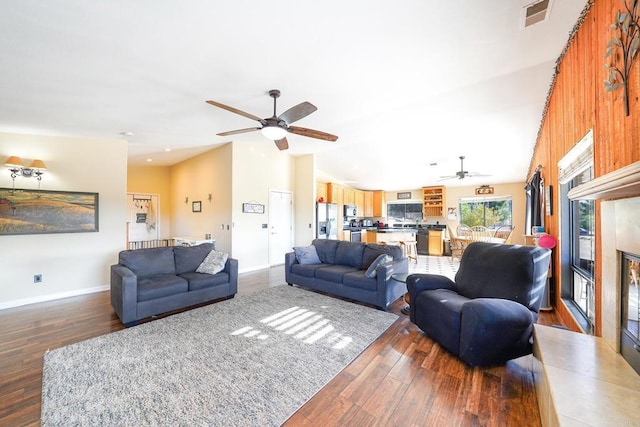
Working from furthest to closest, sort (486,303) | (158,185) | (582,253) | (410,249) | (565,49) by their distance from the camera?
(158,185), (410,249), (582,253), (565,49), (486,303)

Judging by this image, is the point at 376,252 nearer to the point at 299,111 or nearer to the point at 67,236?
the point at 299,111

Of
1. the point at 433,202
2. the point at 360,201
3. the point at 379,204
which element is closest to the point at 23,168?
the point at 360,201

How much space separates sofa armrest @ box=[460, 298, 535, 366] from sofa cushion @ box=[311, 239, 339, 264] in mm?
2599

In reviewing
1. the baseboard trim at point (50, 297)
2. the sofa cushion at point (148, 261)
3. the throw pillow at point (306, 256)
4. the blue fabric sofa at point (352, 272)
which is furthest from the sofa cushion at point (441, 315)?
the baseboard trim at point (50, 297)

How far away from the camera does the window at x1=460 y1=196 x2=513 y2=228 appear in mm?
7863

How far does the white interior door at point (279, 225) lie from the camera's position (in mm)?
6324

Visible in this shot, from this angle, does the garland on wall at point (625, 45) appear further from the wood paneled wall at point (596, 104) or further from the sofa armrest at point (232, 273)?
the sofa armrest at point (232, 273)

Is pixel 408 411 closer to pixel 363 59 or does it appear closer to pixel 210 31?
pixel 363 59

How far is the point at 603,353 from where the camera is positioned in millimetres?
1545

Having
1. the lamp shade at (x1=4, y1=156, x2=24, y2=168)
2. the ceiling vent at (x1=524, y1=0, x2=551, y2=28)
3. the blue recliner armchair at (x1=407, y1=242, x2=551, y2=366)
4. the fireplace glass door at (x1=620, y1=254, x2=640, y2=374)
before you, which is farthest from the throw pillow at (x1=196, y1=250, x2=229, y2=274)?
the ceiling vent at (x1=524, y1=0, x2=551, y2=28)

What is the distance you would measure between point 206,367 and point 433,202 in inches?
332

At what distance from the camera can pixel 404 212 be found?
954cm

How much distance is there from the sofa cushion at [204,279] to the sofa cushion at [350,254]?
1.87 metres

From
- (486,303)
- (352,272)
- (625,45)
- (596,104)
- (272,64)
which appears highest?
(272,64)
